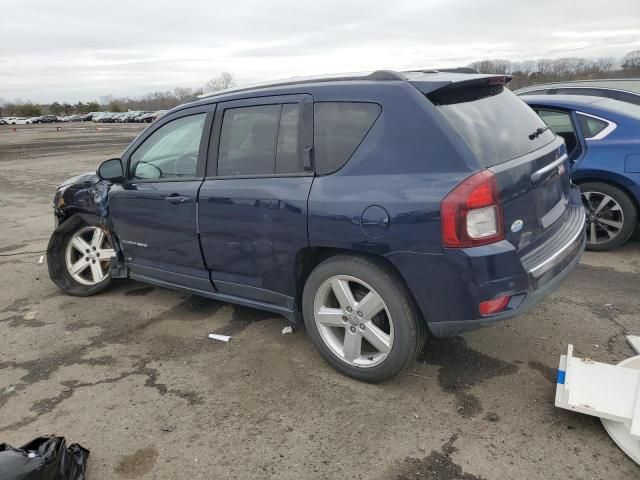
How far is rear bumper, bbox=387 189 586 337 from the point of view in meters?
2.66

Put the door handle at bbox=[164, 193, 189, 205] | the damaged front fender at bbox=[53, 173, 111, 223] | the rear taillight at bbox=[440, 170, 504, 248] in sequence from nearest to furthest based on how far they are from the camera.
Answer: the rear taillight at bbox=[440, 170, 504, 248]
the door handle at bbox=[164, 193, 189, 205]
the damaged front fender at bbox=[53, 173, 111, 223]

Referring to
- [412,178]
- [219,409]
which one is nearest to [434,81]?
[412,178]

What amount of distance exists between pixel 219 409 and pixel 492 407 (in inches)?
62.8

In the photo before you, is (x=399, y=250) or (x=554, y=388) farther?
(x=554, y=388)

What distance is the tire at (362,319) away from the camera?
294cm

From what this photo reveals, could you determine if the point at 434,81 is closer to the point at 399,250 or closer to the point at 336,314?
the point at 399,250

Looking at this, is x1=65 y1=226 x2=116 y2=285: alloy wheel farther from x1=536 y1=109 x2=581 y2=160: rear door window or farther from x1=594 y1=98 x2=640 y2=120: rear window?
x1=594 y1=98 x2=640 y2=120: rear window

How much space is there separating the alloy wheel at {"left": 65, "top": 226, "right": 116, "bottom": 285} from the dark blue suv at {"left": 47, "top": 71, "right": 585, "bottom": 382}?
1.03 meters

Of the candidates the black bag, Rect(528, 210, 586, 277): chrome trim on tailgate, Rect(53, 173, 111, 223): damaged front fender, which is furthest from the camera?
Rect(53, 173, 111, 223): damaged front fender

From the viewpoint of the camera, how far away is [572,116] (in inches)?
215

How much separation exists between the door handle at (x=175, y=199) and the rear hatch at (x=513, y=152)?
1.95m

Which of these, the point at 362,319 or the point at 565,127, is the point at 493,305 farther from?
the point at 565,127

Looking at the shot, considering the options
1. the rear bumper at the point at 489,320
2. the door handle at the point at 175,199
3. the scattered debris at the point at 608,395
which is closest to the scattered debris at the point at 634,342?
the scattered debris at the point at 608,395

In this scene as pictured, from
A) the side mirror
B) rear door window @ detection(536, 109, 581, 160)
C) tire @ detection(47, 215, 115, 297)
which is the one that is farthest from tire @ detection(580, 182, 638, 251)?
tire @ detection(47, 215, 115, 297)
